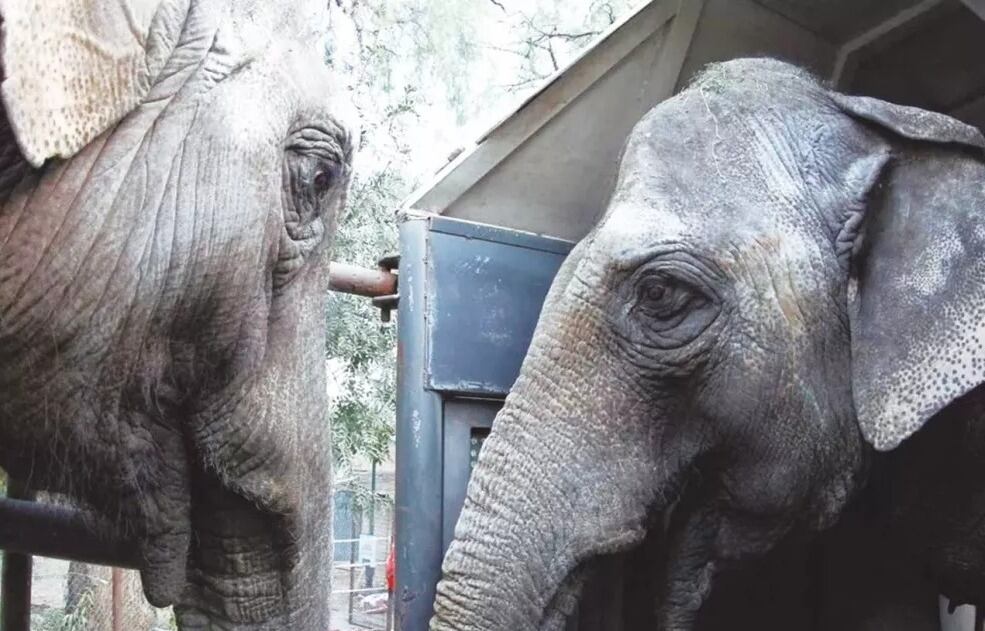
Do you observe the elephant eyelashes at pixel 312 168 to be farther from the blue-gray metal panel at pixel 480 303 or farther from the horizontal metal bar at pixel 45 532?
the horizontal metal bar at pixel 45 532

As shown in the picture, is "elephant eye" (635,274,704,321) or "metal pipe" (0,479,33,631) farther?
"metal pipe" (0,479,33,631)

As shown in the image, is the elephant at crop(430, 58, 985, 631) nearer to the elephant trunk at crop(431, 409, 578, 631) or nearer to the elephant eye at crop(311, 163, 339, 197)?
the elephant trunk at crop(431, 409, 578, 631)

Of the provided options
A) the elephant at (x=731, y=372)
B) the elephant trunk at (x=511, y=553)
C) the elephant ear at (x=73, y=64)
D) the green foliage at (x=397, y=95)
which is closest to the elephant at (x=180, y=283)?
the elephant ear at (x=73, y=64)

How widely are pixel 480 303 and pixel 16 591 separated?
1.37 m

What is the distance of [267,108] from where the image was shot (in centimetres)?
175

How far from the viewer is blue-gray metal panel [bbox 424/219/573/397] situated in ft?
8.54

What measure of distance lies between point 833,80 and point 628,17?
704mm

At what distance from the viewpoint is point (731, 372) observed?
210cm

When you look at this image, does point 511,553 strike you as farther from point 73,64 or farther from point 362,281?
point 73,64

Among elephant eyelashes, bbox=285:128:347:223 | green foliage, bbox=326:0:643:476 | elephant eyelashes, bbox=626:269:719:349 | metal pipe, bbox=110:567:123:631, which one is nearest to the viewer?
elephant eyelashes, bbox=285:128:347:223

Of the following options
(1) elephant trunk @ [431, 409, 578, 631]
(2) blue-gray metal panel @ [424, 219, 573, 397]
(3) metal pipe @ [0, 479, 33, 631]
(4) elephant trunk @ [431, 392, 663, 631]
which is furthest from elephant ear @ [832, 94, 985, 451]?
(3) metal pipe @ [0, 479, 33, 631]

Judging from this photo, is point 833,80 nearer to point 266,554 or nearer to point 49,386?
point 266,554

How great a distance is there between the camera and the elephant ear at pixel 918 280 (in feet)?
6.76

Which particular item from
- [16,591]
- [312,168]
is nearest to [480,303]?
[312,168]
